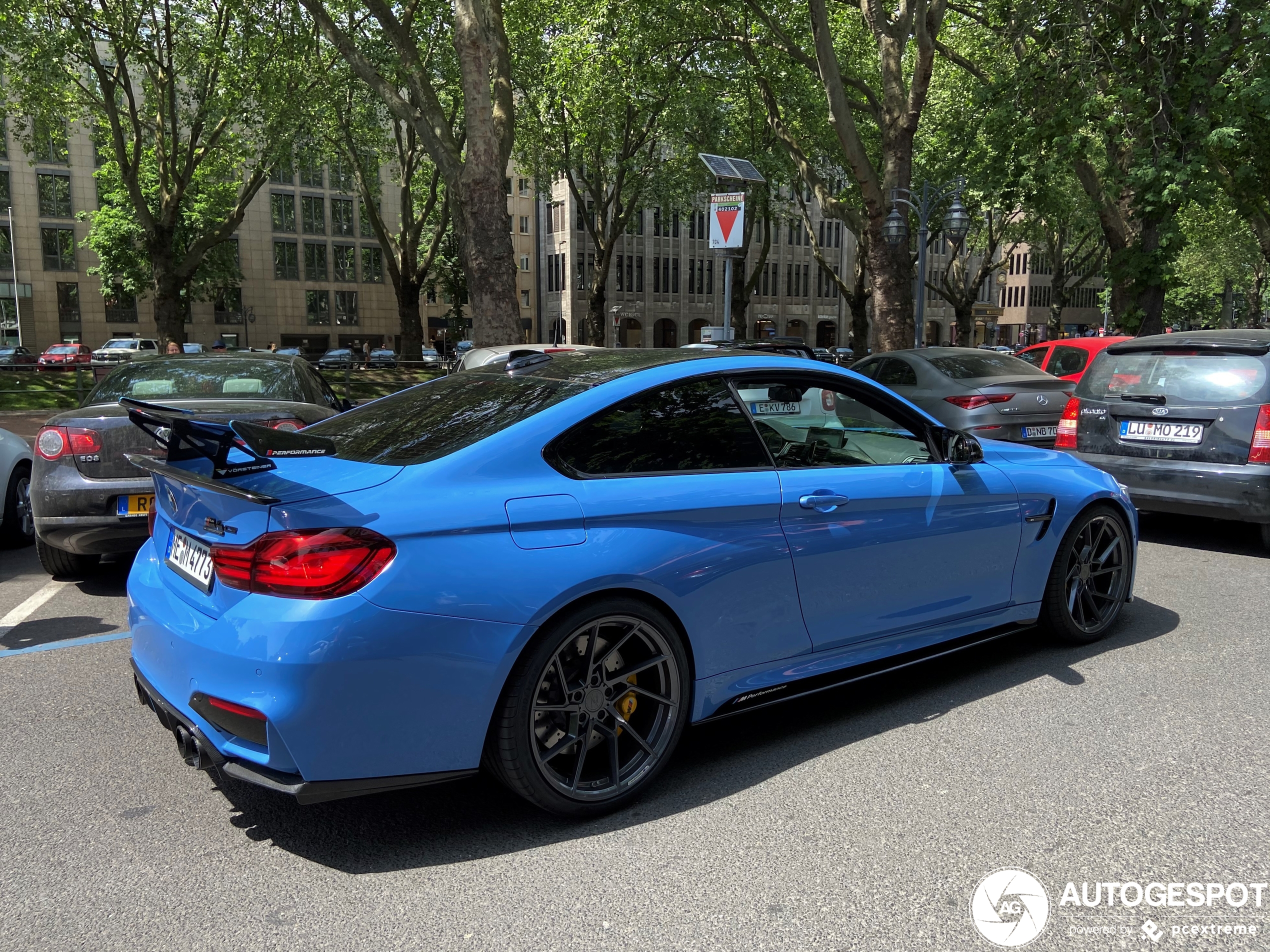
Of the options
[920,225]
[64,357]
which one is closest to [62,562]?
[920,225]

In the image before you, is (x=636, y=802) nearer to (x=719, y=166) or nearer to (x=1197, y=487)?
(x=1197, y=487)

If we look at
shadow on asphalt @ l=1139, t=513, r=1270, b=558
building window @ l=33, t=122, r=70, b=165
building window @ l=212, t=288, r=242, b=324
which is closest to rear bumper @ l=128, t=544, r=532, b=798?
shadow on asphalt @ l=1139, t=513, r=1270, b=558

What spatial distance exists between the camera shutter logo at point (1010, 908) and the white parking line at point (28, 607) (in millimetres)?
5188

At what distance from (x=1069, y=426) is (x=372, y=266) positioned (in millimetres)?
61791

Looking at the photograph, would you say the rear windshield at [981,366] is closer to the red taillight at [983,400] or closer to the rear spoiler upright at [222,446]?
the red taillight at [983,400]

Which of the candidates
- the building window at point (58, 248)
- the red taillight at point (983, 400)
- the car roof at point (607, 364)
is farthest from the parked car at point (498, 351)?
the building window at point (58, 248)

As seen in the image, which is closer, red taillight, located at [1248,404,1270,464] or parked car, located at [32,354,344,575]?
parked car, located at [32,354,344,575]

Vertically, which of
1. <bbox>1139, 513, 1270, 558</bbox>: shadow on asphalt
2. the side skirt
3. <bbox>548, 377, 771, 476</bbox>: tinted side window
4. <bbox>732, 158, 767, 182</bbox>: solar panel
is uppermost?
<bbox>732, 158, 767, 182</bbox>: solar panel

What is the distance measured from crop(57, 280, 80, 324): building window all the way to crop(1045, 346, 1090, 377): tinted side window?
58419mm

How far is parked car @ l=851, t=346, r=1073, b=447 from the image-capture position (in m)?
9.75

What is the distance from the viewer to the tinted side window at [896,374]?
10727 millimetres

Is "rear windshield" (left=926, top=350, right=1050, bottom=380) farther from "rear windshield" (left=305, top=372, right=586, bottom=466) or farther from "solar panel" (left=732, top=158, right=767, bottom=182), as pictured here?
"rear windshield" (left=305, top=372, right=586, bottom=466)

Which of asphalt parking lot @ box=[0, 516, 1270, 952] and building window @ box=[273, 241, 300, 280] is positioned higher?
building window @ box=[273, 241, 300, 280]

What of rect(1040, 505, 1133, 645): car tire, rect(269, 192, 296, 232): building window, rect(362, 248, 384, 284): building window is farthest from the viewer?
rect(362, 248, 384, 284): building window
